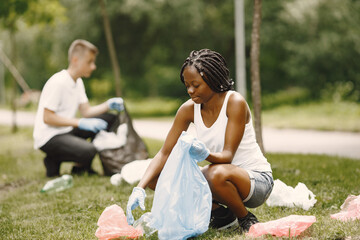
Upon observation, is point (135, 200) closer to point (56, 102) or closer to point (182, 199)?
point (182, 199)

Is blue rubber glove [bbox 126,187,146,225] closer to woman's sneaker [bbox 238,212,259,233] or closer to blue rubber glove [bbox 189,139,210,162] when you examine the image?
blue rubber glove [bbox 189,139,210,162]

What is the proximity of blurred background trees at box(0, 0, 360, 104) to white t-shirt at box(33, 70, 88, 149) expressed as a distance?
7059 millimetres

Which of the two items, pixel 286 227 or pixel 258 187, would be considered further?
pixel 258 187

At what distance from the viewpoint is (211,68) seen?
9.47 feet

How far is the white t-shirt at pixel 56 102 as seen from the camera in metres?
5.32

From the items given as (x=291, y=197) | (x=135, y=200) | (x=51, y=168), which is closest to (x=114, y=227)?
(x=135, y=200)

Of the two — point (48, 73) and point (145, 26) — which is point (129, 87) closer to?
point (48, 73)

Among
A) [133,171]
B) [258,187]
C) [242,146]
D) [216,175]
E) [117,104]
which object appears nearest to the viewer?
[216,175]

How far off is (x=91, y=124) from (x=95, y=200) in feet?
4.68

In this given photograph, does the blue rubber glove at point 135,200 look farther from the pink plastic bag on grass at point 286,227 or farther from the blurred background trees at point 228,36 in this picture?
the blurred background trees at point 228,36

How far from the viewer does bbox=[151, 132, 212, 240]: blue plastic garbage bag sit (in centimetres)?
276

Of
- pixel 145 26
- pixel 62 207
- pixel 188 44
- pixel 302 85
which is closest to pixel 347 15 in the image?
pixel 302 85

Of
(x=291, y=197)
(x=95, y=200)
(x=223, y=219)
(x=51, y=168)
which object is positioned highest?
(x=223, y=219)

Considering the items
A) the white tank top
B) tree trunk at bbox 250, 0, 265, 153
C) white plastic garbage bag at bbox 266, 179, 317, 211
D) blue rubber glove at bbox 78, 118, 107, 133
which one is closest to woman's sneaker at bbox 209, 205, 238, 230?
the white tank top
